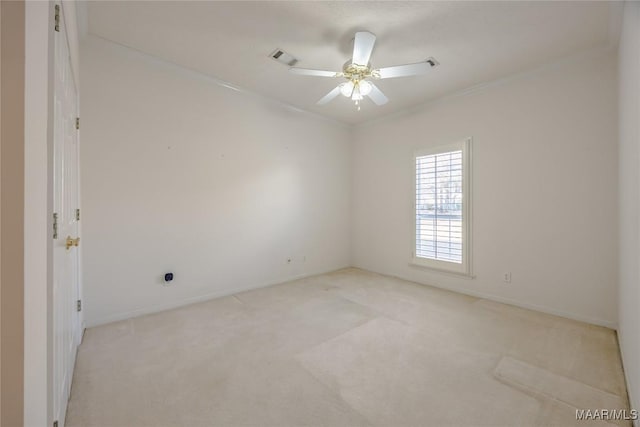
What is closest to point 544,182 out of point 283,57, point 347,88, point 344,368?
point 347,88

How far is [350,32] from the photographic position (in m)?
2.56

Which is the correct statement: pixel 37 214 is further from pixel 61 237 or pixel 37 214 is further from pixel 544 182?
pixel 544 182

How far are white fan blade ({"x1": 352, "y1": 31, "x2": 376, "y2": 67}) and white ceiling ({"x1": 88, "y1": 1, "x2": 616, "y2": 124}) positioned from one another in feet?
0.76

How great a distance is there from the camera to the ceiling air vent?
9.40ft

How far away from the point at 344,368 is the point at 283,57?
118 inches

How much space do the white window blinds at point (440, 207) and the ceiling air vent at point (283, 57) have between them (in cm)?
242

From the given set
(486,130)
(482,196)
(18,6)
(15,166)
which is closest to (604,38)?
(486,130)

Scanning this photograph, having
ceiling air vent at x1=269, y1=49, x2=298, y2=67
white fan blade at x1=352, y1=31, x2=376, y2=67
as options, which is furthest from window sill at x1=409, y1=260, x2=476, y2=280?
ceiling air vent at x1=269, y1=49, x2=298, y2=67

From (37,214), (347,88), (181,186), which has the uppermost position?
(347,88)

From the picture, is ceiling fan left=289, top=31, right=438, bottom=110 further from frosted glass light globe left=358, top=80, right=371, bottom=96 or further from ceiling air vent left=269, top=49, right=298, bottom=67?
ceiling air vent left=269, top=49, right=298, bottom=67

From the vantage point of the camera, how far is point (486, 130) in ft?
11.8

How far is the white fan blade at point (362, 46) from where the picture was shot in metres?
2.25

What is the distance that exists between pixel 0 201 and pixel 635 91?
3140 mm

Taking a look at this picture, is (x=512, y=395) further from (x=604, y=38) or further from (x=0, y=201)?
(x=604, y=38)
